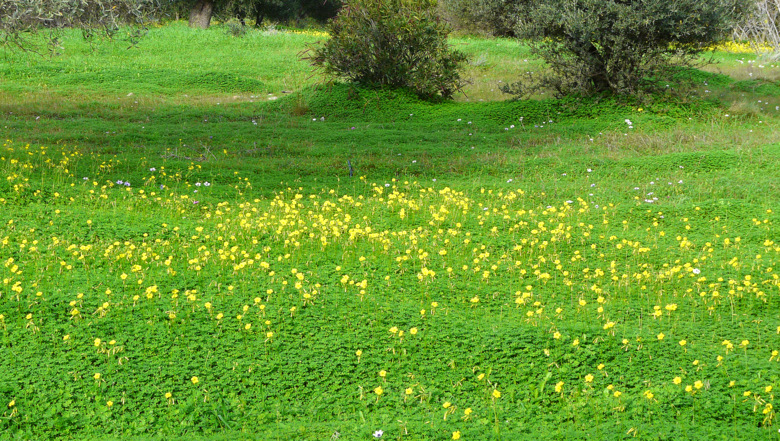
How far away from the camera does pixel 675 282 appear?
6.38 meters

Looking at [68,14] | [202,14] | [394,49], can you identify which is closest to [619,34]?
[394,49]

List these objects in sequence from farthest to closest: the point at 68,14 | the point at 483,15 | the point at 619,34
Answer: the point at 483,15, the point at 619,34, the point at 68,14

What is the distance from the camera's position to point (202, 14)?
33.8 meters

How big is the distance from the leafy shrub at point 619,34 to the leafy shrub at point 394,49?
2196 mm

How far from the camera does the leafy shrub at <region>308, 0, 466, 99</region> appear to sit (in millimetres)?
16359

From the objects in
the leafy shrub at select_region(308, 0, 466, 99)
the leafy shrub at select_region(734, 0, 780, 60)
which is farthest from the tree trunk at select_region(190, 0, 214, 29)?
the leafy shrub at select_region(734, 0, 780, 60)

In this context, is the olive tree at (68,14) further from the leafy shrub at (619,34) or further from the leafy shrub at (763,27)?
the leafy shrub at (763,27)

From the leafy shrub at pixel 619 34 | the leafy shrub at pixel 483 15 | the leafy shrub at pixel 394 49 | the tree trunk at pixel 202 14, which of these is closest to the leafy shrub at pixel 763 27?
the leafy shrub at pixel 483 15

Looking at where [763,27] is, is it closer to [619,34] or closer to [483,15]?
[483,15]

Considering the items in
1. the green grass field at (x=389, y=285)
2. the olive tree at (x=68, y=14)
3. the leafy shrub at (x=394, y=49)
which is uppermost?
the olive tree at (x=68, y=14)

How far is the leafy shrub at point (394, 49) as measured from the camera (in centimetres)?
1636

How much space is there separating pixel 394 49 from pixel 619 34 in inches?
199

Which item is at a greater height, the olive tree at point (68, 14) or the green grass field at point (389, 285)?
the olive tree at point (68, 14)

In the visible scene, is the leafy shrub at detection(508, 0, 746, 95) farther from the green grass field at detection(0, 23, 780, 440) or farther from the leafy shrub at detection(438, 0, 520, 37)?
the green grass field at detection(0, 23, 780, 440)
